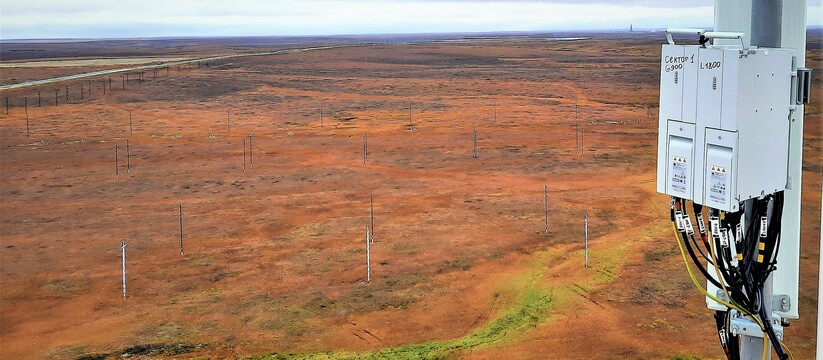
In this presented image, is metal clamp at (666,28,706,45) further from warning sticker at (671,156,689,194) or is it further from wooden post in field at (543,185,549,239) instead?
wooden post in field at (543,185,549,239)

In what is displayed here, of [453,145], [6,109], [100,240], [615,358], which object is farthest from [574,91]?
[615,358]

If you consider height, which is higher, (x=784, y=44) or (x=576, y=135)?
(x=784, y=44)

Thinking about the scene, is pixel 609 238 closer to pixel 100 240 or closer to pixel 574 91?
pixel 100 240

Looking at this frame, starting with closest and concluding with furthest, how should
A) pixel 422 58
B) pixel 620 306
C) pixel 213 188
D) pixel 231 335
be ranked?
pixel 231 335, pixel 620 306, pixel 213 188, pixel 422 58

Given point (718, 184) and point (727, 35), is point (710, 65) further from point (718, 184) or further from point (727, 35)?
point (718, 184)

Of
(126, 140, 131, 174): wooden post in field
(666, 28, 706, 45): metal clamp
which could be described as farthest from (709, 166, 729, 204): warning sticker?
(126, 140, 131, 174): wooden post in field

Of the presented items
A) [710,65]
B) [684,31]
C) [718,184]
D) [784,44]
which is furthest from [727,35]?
[718,184]

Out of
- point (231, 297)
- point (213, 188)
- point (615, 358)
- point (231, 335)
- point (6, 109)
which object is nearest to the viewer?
point (615, 358)
